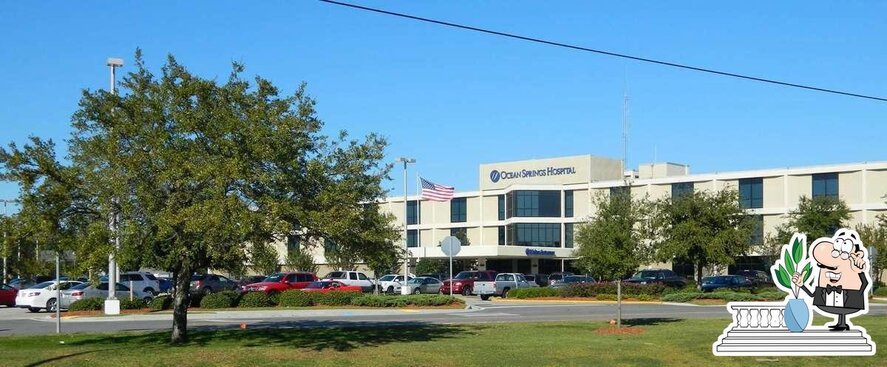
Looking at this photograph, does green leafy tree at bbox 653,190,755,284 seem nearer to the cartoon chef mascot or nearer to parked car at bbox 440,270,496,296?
parked car at bbox 440,270,496,296

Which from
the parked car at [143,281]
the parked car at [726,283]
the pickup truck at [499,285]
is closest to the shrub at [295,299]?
the parked car at [143,281]

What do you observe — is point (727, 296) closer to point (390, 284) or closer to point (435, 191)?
point (435, 191)

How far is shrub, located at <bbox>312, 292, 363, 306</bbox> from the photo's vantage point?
1549 inches

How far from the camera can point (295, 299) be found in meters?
38.8

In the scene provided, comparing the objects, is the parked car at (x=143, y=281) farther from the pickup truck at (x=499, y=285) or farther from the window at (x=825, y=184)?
the window at (x=825, y=184)

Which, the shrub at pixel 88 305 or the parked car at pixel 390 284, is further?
the parked car at pixel 390 284

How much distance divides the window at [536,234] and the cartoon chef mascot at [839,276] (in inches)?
2718

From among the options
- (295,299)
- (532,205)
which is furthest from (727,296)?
(532,205)

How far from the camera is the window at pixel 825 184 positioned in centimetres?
7250

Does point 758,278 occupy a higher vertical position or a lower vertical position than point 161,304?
lower

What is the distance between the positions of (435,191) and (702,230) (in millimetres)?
15371

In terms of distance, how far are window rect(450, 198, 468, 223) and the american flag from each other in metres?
37.6

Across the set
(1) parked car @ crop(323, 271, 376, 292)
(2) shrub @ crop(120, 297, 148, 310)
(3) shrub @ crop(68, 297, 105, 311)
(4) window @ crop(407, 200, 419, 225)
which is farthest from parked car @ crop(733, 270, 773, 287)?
(4) window @ crop(407, 200, 419, 225)

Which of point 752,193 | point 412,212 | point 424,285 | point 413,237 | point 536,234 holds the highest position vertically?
point 752,193
